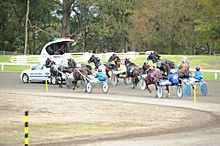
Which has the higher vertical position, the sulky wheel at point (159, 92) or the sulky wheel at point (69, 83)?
the sulky wheel at point (69, 83)

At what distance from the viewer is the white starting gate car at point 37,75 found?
3828 centimetres

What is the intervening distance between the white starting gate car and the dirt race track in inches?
263

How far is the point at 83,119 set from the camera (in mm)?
19297

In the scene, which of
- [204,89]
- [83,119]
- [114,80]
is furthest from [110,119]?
[114,80]

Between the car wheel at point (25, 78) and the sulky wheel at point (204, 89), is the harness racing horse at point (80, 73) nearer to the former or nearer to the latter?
the car wheel at point (25, 78)

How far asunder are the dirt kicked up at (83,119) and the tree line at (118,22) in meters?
55.2

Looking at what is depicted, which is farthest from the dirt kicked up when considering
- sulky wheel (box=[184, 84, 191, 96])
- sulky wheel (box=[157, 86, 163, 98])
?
sulky wheel (box=[184, 84, 191, 96])

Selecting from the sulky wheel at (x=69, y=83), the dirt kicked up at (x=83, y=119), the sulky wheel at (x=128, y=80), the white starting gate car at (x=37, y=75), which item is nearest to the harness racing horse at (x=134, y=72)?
the sulky wheel at (x=128, y=80)

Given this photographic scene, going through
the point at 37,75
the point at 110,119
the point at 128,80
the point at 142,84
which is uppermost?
the point at 37,75

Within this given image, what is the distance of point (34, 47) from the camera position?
100 meters

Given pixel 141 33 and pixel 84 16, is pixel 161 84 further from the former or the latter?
pixel 84 16

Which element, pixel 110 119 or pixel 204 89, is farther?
pixel 204 89

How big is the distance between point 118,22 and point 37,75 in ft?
164

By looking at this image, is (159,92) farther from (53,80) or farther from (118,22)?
(118,22)
